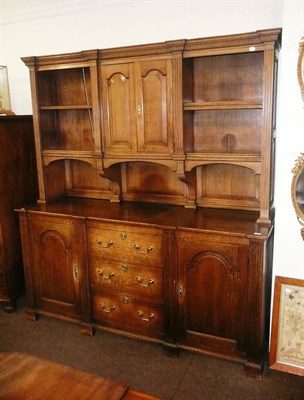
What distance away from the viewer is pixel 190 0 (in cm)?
288

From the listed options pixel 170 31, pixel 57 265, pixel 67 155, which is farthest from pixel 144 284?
pixel 170 31

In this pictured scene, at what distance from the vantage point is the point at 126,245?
8.97 ft

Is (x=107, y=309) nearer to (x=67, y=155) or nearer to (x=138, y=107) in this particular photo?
(x=67, y=155)

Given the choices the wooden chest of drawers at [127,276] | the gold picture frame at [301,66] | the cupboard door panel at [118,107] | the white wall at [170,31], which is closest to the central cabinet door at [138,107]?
the cupboard door panel at [118,107]

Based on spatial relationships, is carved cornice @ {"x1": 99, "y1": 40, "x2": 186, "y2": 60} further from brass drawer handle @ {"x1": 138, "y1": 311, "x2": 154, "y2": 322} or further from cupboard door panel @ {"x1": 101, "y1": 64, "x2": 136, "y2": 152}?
brass drawer handle @ {"x1": 138, "y1": 311, "x2": 154, "y2": 322}

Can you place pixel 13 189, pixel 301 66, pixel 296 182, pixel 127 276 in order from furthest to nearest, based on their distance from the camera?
pixel 13 189 → pixel 127 276 → pixel 296 182 → pixel 301 66

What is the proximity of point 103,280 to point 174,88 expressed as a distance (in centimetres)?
146

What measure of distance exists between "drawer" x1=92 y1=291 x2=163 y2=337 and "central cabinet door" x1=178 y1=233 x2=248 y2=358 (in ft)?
0.65

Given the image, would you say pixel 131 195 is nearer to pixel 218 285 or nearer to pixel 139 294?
pixel 139 294

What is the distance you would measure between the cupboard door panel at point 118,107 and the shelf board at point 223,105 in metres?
0.43

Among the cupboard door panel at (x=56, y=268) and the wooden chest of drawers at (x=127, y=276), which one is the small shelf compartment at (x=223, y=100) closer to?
the wooden chest of drawers at (x=127, y=276)

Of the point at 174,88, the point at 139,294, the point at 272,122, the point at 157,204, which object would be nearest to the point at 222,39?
the point at 174,88

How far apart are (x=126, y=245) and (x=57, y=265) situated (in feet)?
2.17

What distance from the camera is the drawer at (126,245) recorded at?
2652 millimetres
